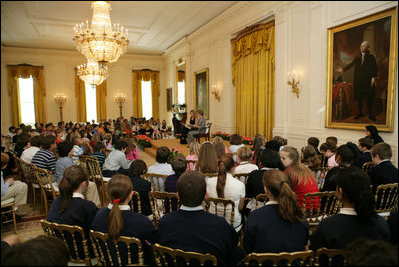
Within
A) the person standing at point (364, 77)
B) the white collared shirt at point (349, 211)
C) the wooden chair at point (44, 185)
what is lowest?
the wooden chair at point (44, 185)

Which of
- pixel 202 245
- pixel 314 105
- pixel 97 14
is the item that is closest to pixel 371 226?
pixel 202 245

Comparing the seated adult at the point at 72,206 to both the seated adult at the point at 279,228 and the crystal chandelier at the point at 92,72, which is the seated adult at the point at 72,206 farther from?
the crystal chandelier at the point at 92,72

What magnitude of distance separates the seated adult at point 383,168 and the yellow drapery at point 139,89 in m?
16.0

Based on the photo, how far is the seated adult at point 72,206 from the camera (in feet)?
7.54

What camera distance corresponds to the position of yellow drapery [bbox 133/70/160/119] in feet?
58.7

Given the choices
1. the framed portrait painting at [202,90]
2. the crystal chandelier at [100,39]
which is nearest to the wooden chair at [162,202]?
the crystal chandelier at [100,39]

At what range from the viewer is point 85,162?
5.23 meters

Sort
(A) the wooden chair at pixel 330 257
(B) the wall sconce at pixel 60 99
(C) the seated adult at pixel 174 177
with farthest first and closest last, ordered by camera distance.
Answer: (B) the wall sconce at pixel 60 99 → (C) the seated adult at pixel 174 177 → (A) the wooden chair at pixel 330 257

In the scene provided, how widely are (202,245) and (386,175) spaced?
9.02 feet

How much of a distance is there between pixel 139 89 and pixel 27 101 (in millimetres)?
6641

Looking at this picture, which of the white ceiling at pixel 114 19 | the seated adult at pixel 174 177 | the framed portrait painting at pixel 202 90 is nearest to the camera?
the seated adult at pixel 174 177

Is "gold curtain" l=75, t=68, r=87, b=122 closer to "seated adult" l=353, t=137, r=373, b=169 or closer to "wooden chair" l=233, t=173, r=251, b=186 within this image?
"wooden chair" l=233, t=173, r=251, b=186

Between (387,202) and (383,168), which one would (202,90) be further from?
(387,202)

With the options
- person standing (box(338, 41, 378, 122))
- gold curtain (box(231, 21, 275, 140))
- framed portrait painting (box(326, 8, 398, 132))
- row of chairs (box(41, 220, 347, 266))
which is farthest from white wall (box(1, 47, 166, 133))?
row of chairs (box(41, 220, 347, 266))
